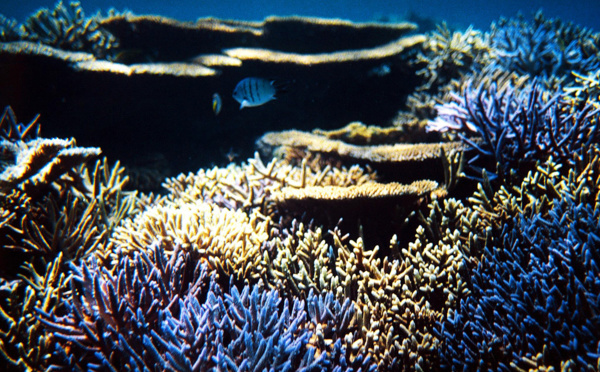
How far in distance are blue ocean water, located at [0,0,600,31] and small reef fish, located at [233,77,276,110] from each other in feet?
179

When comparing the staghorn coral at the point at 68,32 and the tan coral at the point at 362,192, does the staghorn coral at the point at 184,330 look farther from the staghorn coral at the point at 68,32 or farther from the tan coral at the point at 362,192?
the staghorn coral at the point at 68,32

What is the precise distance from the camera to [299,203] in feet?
9.86

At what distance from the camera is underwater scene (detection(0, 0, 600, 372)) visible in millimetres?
1812

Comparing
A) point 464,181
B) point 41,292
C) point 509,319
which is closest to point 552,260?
point 509,319

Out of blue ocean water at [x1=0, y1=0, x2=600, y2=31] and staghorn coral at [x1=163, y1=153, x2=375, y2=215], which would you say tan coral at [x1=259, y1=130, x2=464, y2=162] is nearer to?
staghorn coral at [x1=163, y1=153, x2=375, y2=215]

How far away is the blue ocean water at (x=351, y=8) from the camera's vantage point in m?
59.7

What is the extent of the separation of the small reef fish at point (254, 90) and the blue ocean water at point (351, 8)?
2148 inches

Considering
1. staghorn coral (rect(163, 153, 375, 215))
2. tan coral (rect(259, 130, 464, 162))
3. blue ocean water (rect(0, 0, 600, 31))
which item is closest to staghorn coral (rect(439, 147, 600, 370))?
tan coral (rect(259, 130, 464, 162))

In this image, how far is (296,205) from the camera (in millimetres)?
3064

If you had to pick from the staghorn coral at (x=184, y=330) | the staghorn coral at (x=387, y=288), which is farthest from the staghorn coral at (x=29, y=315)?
the staghorn coral at (x=387, y=288)

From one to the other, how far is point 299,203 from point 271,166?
743mm

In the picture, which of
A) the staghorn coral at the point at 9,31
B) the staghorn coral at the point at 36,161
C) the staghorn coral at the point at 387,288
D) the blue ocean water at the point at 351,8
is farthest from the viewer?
the blue ocean water at the point at 351,8

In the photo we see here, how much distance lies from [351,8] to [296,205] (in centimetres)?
9390

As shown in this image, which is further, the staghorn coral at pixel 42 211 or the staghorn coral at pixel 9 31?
the staghorn coral at pixel 9 31
